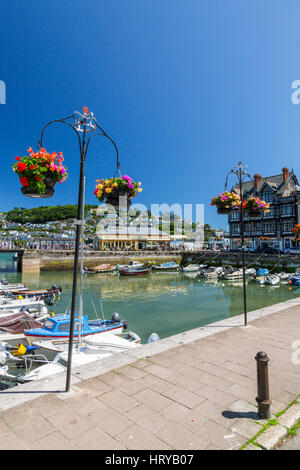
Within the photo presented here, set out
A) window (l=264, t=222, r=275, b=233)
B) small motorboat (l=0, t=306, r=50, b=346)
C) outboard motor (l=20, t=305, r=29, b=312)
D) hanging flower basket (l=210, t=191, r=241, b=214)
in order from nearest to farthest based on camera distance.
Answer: hanging flower basket (l=210, t=191, r=241, b=214) < small motorboat (l=0, t=306, r=50, b=346) < outboard motor (l=20, t=305, r=29, b=312) < window (l=264, t=222, r=275, b=233)

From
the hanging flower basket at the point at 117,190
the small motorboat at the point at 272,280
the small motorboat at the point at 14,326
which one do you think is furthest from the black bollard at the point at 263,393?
the small motorboat at the point at 272,280

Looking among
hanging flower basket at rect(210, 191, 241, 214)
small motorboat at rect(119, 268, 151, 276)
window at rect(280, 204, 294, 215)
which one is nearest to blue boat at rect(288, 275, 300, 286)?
window at rect(280, 204, 294, 215)

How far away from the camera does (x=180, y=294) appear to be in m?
26.7

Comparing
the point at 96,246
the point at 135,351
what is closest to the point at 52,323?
the point at 135,351

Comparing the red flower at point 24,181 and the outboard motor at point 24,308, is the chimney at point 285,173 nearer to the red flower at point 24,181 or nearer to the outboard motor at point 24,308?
the outboard motor at point 24,308

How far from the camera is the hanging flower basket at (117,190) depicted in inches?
231

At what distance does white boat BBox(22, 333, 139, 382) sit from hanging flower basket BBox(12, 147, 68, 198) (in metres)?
4.67

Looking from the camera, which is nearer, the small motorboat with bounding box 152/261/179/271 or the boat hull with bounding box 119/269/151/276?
the boat hull with bounding box 119/269/151/276

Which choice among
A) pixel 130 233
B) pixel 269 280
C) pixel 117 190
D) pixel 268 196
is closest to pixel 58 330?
pixel 117 190

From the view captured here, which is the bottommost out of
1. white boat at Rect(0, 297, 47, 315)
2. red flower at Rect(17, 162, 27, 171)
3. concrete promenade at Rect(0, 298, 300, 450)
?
white boat at Rect(0, 297, 47, 315)

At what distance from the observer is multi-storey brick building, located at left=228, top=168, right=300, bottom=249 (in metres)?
45.9

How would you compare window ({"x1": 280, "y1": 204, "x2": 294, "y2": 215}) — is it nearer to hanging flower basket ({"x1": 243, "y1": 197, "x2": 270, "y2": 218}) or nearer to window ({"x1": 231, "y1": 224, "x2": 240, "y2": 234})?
window ({"x1": 231, "y1": 224, "x2": 240, "y2": 234})

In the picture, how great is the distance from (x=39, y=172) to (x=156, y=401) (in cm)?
437
